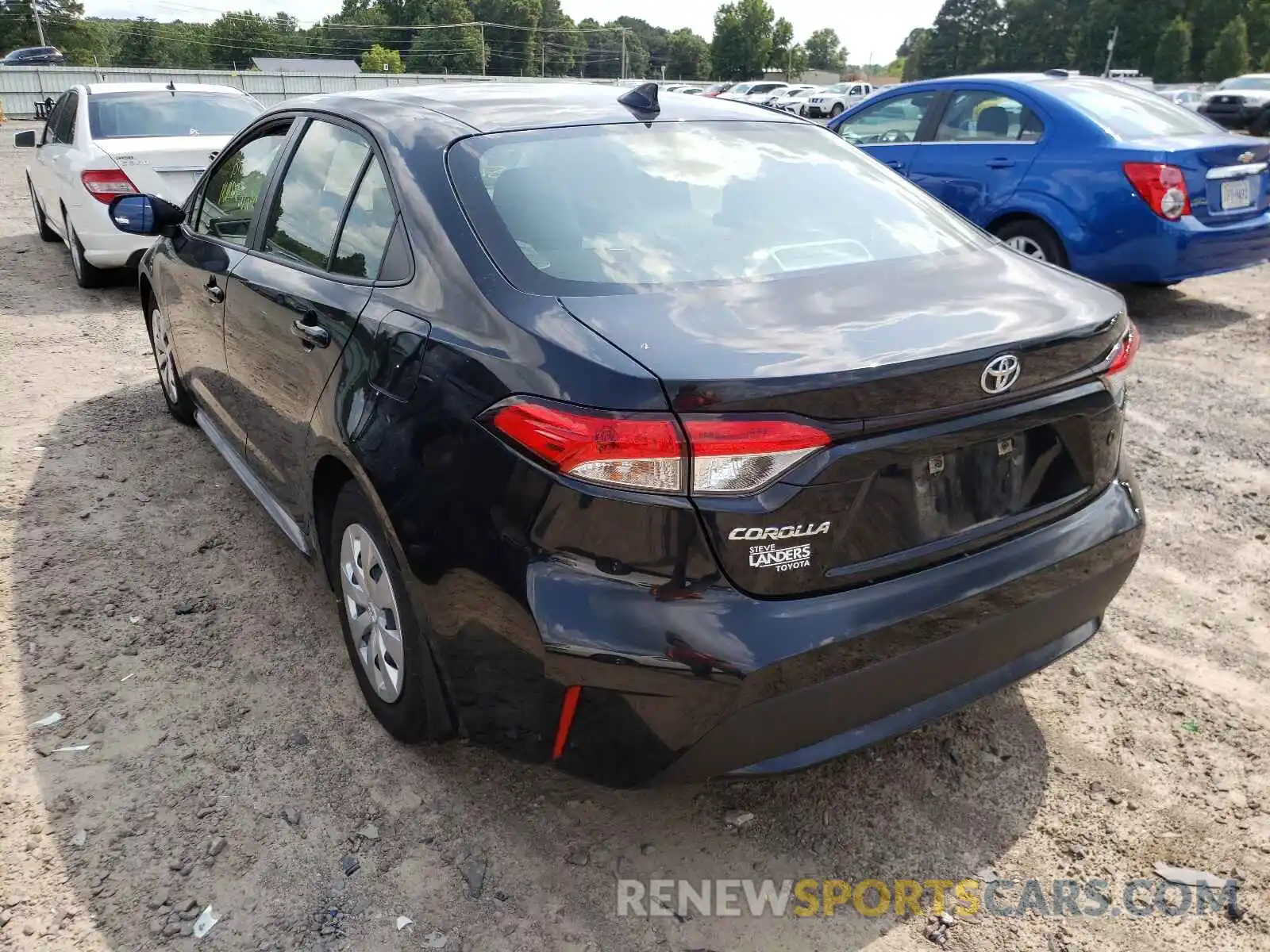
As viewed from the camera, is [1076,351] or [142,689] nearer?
[1076,351]

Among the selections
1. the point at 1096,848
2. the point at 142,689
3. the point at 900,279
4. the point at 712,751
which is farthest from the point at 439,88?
the point at 1096,848

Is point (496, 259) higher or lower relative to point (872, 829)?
higher

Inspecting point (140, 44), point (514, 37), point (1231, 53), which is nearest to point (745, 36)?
point (514, 37)

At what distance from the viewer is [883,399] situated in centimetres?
191

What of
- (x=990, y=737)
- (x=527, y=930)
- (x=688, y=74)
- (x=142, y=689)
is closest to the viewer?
(x=527, y=930)

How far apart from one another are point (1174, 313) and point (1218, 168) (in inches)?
42.4

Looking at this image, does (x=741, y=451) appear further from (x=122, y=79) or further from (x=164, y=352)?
(x=122, y=79)

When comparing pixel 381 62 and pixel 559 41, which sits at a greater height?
pixel 559 41

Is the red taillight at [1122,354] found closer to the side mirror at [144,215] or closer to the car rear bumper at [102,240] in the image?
the side mirror at [144,215]

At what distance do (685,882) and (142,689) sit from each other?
1798 mm

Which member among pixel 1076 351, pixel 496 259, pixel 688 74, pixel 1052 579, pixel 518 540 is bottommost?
pixel 1052 579

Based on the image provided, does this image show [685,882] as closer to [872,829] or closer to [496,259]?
[872,829]

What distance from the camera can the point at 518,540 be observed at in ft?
6.51

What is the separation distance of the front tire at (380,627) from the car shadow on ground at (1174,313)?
559 centimetres
